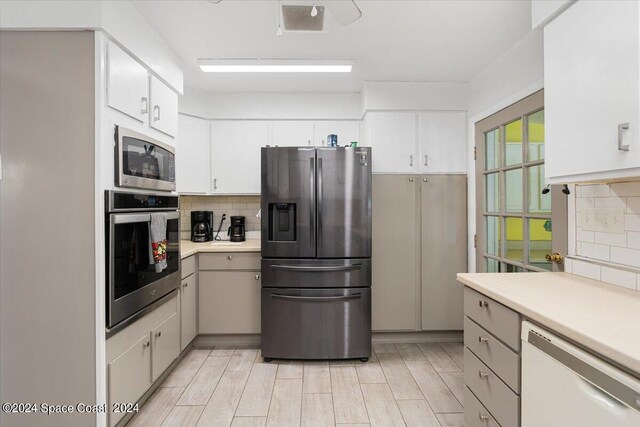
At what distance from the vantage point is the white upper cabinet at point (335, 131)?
3592mm

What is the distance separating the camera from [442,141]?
3.33 m

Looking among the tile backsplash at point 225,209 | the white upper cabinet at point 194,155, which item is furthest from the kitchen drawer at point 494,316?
the white upper cabinet at point 194,155

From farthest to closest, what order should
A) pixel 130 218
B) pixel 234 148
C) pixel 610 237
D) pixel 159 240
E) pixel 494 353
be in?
1. pixel 234 148
2. pixel 159 240
3. pixel 130 218
4. pixel 610 237
5. pixel 494 353

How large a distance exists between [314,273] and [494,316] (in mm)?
1515

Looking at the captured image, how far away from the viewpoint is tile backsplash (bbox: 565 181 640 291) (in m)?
1.59

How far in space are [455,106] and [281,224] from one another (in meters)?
1.99

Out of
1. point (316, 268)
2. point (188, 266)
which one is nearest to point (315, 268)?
point (316, 268)

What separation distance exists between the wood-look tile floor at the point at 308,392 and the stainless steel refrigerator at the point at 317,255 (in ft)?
0.67

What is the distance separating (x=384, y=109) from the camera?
3.29 metres

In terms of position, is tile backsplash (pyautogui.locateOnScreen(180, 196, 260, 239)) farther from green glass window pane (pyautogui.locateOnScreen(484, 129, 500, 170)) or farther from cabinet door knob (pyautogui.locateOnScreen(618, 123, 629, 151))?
cabinet door knob (pyautogui.locateOnScreen(618, 123, 629, 151))

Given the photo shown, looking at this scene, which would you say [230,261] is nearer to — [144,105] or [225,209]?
[225,209]

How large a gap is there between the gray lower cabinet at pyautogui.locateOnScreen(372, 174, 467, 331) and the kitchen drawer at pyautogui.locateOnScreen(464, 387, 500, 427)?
1.44 metres

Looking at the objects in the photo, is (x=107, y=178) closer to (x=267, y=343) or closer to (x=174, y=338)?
(x=174, y=338)

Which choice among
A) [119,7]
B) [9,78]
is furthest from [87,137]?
[119,7]
